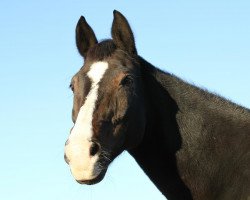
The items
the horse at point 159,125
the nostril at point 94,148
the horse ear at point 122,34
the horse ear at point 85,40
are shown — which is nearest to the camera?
the nostril at point 94,148

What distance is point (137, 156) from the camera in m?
7.69

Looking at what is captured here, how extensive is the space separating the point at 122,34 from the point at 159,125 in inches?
60.5

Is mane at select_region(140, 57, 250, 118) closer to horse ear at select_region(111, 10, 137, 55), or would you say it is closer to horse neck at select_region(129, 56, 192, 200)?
horse neck at select_region(129, 56, 192, 200)

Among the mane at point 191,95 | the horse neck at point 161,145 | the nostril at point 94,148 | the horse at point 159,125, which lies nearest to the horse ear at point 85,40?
the horse at point 159,125

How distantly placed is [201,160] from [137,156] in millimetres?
960

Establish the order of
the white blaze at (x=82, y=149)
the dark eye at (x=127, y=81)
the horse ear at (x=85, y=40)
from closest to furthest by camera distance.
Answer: the white blaze at (x=82, y=149), the dark eye at (x=127, y=81), the horse ear at (x=85, y=40)

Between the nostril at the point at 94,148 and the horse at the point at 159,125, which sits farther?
the horse at the point at 159,125

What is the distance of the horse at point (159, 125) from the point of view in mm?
6973

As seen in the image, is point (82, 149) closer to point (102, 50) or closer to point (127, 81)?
point (127, 81)

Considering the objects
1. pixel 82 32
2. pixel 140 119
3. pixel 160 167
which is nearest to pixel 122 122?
pixel 140 119

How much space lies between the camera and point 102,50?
7.80 meters

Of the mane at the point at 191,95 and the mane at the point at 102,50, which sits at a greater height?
the mane at the point at 102,50

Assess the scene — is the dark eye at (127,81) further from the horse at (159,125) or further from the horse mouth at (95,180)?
the horse mouth at (95,180)

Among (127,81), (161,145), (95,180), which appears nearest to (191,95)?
(161,145)
